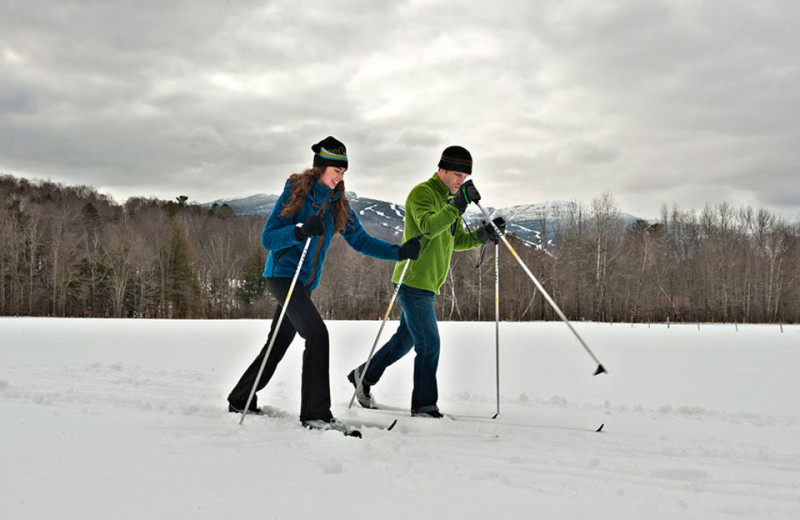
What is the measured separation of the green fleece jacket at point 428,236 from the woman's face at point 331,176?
2.27 feet

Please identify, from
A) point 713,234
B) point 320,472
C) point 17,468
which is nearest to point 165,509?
point 320,472

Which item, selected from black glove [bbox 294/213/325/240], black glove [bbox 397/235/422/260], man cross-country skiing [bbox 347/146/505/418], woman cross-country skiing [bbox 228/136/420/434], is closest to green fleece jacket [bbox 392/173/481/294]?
man cross-country skiing [bbox 347/146/505/418]

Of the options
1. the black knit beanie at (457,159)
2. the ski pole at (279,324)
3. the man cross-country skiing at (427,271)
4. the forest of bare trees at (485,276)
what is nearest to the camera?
the ski pole at (279,324)

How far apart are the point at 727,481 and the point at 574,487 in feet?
2.71

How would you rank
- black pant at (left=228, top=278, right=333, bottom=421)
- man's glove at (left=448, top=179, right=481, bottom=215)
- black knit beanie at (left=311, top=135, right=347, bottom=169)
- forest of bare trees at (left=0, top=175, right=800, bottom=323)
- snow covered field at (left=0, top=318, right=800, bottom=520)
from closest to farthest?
snow covered field at (left=0, top=318, right=800, bottom=520)
black pant at (left=228, top=278, right=333, bottom=421)
black knit beanie at (left=311, top=135, right=347, bottom=169)
man's glove at (left=448, top=179, right=481, bottom=215)
forest of bare trees at (left=0, top=175, right=800, bottom=323)

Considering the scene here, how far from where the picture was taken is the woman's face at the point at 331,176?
4023mm

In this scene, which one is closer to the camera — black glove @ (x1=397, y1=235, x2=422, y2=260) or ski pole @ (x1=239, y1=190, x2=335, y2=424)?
ski pole @ (x1=239, y1=190, x2=335, y2=424)

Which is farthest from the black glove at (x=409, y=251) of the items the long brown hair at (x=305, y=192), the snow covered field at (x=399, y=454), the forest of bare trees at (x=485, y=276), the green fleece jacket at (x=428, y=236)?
the forest of bare trees at (x=485, y=276)

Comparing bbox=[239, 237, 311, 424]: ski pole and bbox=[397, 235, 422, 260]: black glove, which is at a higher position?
bbox=[397, 235, 422, 260]: black glove

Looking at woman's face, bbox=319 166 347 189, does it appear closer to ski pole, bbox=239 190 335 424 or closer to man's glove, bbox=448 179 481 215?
ski pole, bbox=239 190 335 424

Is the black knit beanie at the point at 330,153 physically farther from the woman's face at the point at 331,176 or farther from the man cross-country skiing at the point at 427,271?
the man cross-country skiing at the point at 427,271

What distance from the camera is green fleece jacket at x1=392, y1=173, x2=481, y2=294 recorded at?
14.4 ft

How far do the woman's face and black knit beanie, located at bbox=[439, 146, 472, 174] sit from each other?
37.6 inches

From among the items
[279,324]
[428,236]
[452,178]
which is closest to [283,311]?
[279,324]
